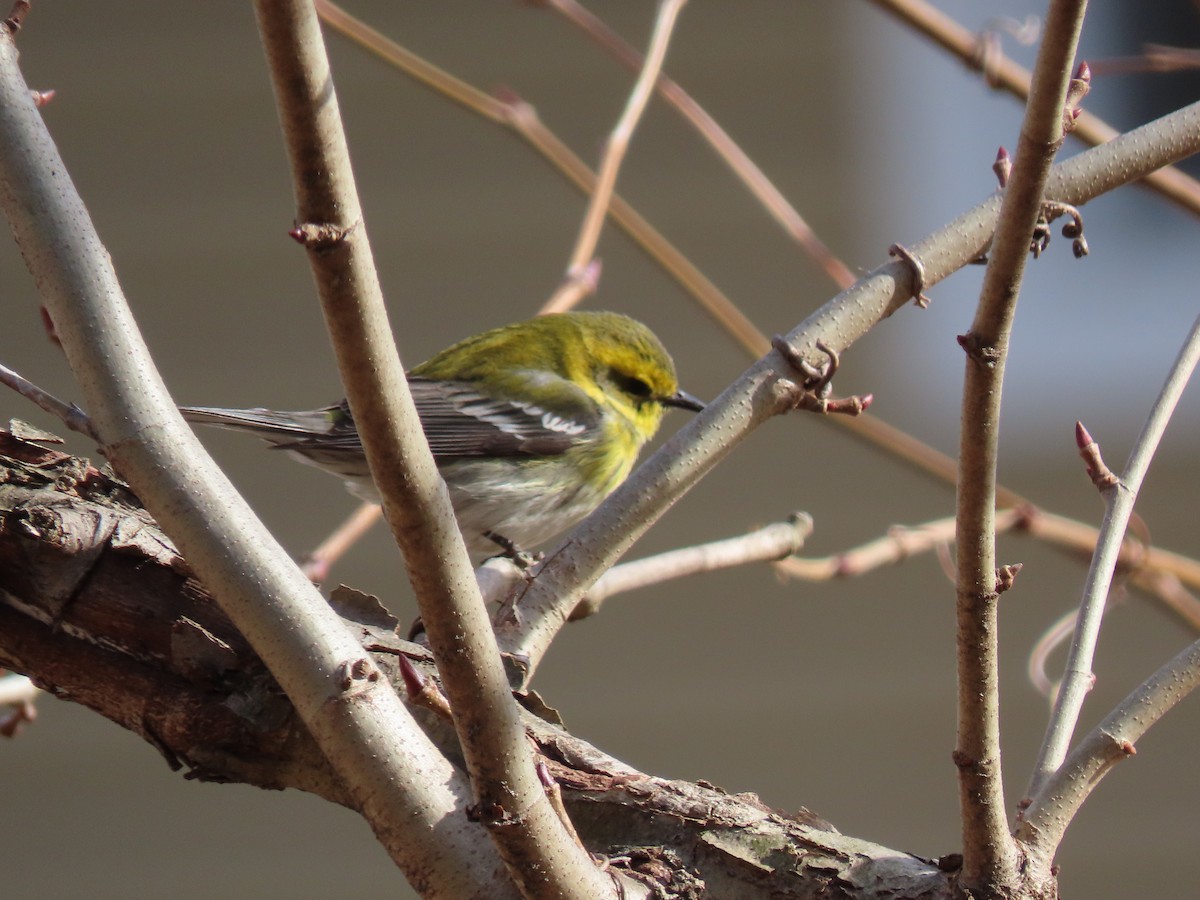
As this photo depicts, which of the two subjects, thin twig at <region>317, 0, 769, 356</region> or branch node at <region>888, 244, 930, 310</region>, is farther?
thin twig at <region>317, 0, 769, 356</region>

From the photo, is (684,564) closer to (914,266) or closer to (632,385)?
(914,266)

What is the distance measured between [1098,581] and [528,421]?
Answer: 2.48 metres

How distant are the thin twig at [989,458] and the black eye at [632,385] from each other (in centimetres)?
278

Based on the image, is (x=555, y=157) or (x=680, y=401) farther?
(x=680, y=401)

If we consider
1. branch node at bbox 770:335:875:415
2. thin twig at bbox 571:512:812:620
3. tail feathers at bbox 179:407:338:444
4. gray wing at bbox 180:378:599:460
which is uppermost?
gray wing at bbox 180:378:599:460

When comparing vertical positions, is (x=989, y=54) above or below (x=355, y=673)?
above

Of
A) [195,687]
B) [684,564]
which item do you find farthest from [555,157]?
[195,687]

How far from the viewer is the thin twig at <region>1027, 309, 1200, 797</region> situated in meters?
1.34

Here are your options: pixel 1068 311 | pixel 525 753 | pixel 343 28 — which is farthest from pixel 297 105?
pixel 1068 311

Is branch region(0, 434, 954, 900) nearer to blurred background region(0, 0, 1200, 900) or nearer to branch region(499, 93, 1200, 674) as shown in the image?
branch region(499, 93, 1200, 674)

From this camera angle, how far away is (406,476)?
0.99 metres

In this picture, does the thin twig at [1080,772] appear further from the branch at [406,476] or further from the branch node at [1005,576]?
the branch at [406,476]

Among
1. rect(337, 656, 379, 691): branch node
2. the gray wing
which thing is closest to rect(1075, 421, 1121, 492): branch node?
rect(337, 656, 379, 691): branch node

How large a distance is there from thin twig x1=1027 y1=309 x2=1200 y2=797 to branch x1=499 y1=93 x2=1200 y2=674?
0.25 metres
